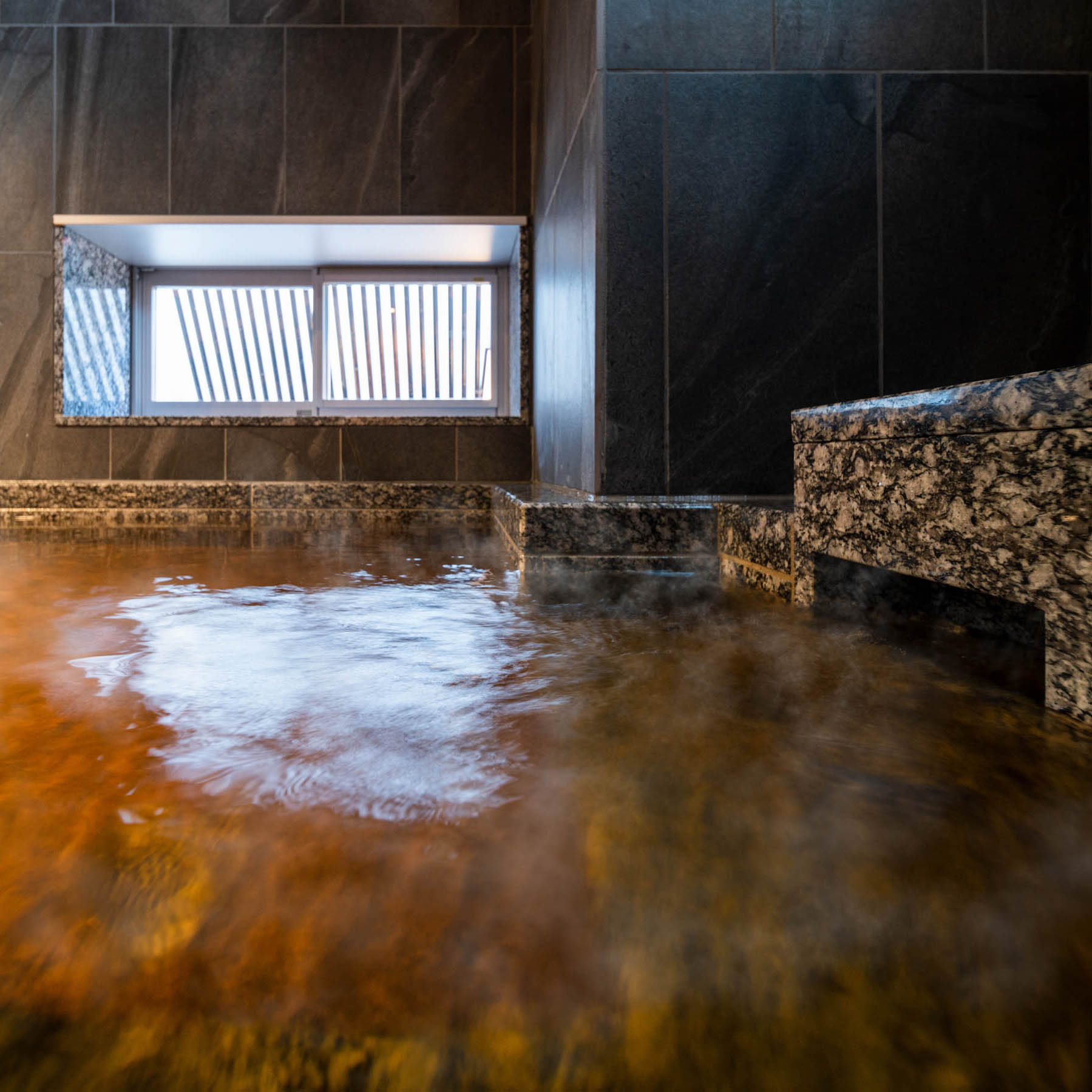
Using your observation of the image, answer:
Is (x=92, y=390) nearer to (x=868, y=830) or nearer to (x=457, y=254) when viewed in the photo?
(x=457, y=254)

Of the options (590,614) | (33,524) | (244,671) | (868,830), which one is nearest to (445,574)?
(590,614)

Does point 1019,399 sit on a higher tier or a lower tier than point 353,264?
lower

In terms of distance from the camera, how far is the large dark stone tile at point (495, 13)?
429 centimetres

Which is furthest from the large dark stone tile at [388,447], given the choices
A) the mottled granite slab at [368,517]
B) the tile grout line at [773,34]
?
the tile grout line at [773,34]

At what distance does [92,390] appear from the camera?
15.2 ft

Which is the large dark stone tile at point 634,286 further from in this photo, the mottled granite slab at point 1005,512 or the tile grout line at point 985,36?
the mottled granite slab at point 1005,512

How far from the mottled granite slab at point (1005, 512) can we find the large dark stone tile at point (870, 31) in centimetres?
145

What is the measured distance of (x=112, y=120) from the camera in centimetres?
436

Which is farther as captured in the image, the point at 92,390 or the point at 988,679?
the point at 92,390

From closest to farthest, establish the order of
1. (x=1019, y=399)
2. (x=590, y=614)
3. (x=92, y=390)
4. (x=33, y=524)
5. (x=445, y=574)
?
(x=1019, y=399)
(x=590, y=614)
(x=445, y=574)
(x=33, y=524)
(x=92, y=390)

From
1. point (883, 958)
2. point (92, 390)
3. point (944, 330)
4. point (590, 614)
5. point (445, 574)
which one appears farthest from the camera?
point (92, 390)

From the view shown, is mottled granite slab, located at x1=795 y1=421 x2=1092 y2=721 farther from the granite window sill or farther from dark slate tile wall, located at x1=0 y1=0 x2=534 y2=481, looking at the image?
dark slate tile wall, located at x1=0 y1=0 x2=534 y2=481

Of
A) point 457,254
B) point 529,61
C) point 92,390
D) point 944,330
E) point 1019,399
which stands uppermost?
point 529,61

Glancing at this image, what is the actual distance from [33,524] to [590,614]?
3617 millimetres
